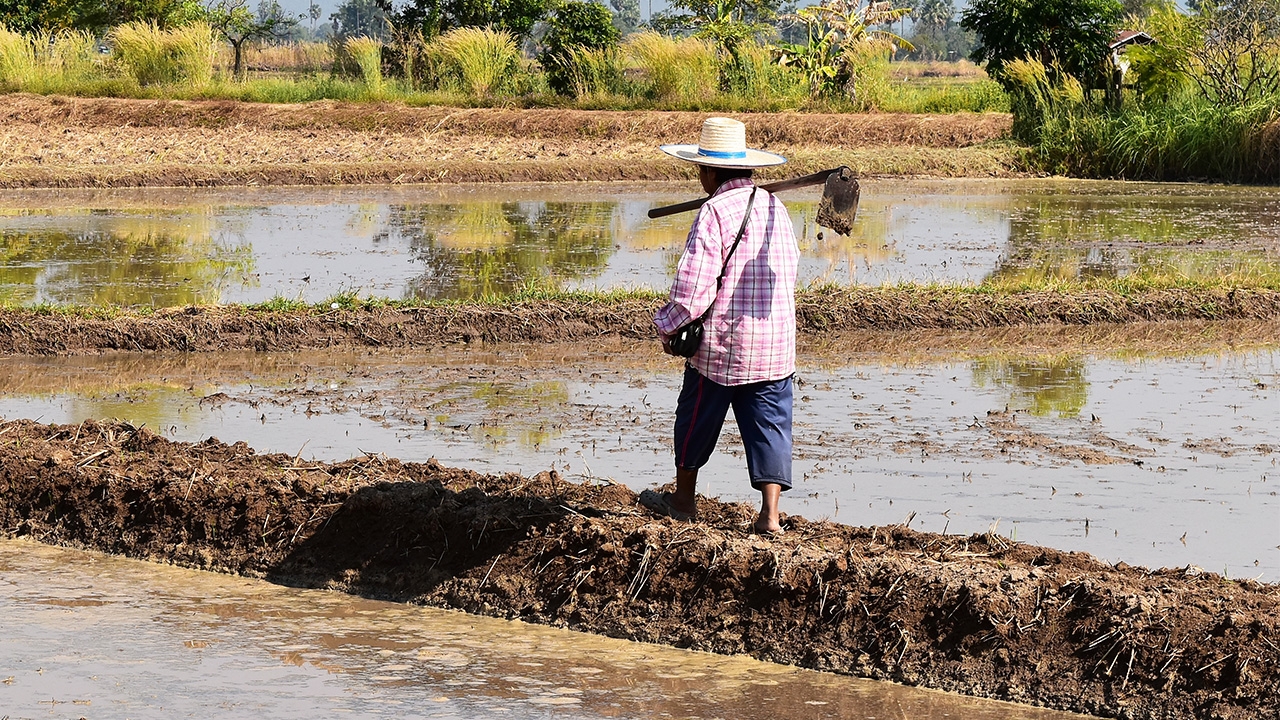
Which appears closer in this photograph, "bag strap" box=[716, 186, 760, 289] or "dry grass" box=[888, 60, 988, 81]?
"bag strap" box=[716, 186, 760, 289]

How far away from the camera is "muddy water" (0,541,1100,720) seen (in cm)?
397

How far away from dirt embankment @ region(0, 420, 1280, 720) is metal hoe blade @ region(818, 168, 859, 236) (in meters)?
1.10

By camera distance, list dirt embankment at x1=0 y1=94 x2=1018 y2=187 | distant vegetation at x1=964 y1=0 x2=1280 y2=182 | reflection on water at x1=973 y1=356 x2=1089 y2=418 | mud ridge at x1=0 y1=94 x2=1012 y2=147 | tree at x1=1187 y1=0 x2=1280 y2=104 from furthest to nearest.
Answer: mud ridge at x1=0 y1=94 x2=1012 y2=147, tree at x1=1187 y1=0 x2=1280 y2=104, distant vegetation at x1=964 y1=0 x2=1280 y2=182, dirt embankment at x1=0 y1=94 x2=1018 y2=187, reflection on water at x1=973 y1=356 x2=1089 y2=418

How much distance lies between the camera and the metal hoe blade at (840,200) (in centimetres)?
509

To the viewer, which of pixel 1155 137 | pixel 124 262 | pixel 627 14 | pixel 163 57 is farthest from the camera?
pixel 627 14

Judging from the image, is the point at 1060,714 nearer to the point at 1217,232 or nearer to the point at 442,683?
the point at 442,683

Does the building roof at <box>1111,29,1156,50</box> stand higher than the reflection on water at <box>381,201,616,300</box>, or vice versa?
the building roof at <box>1111,29,1156,50</box>

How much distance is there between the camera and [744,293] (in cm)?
471

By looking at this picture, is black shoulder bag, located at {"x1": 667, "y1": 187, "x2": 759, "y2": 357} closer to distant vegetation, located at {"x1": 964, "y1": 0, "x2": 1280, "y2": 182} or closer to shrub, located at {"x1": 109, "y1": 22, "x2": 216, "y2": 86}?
distant vegetation, located at {"x1": 964, "y1": 0, "x2": 1280, "y2": 182}

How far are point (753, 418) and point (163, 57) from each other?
21.9m

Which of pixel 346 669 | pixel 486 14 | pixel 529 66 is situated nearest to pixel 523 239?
pixel 346 669

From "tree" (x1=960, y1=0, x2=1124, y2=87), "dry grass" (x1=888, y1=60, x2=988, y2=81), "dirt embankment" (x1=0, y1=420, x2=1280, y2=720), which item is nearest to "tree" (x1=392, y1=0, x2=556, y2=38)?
"tree" (x1=960, y1=0, x2=1124, y2=87)

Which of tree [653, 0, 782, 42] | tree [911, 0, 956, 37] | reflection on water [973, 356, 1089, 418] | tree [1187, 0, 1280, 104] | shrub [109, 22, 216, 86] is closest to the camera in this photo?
reflection on water [973, 356, 1089, 418]

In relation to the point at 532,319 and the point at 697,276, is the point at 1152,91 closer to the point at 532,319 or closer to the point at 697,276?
the point at 532,319
